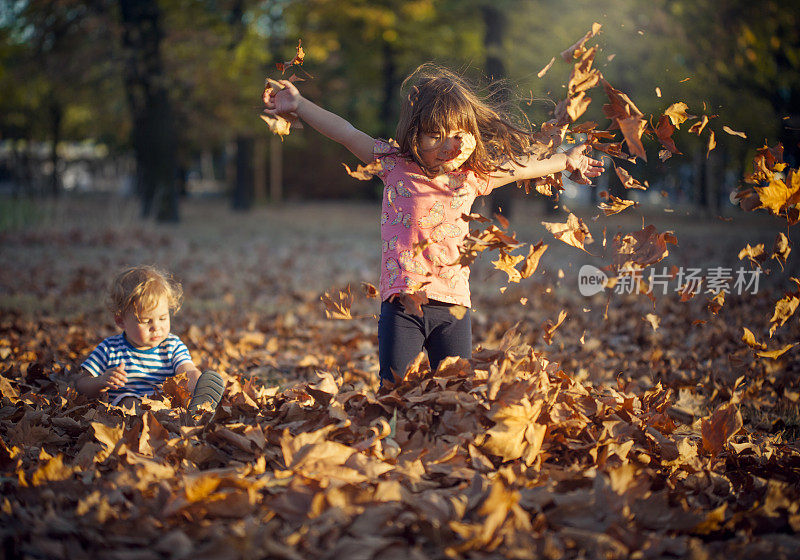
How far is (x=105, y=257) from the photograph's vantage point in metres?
9.31

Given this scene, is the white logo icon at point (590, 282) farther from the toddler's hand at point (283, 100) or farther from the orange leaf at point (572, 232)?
the toddler's hand at point (283, 100)

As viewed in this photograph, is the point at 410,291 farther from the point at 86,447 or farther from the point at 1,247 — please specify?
the point at 1,247

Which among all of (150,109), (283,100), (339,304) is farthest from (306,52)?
(339,304)

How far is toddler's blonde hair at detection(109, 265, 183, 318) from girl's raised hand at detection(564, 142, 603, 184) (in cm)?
195

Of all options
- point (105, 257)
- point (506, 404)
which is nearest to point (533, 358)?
point (506, 404)

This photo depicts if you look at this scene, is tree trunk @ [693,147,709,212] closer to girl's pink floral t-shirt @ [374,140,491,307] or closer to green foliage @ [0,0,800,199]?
green foliage @ [0,0,800,199]

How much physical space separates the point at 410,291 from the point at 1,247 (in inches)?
375

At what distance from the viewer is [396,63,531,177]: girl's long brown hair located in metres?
2.71

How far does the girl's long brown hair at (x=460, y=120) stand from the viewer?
2.71 m

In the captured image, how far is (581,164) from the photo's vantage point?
2.92 meters

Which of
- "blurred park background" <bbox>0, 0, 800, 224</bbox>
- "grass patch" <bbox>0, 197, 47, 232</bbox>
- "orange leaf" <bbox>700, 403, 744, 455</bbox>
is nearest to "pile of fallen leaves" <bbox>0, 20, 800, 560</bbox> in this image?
"orange leaf" <bbox>700, 403, 744, 455</bbox>

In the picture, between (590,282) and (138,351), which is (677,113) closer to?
(138,351)

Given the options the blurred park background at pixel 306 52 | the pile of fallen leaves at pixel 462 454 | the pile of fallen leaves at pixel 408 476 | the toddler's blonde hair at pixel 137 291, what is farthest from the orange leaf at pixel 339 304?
the blurred park background at pixel 306 52

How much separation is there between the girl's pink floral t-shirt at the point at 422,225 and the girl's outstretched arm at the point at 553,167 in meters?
0.15
